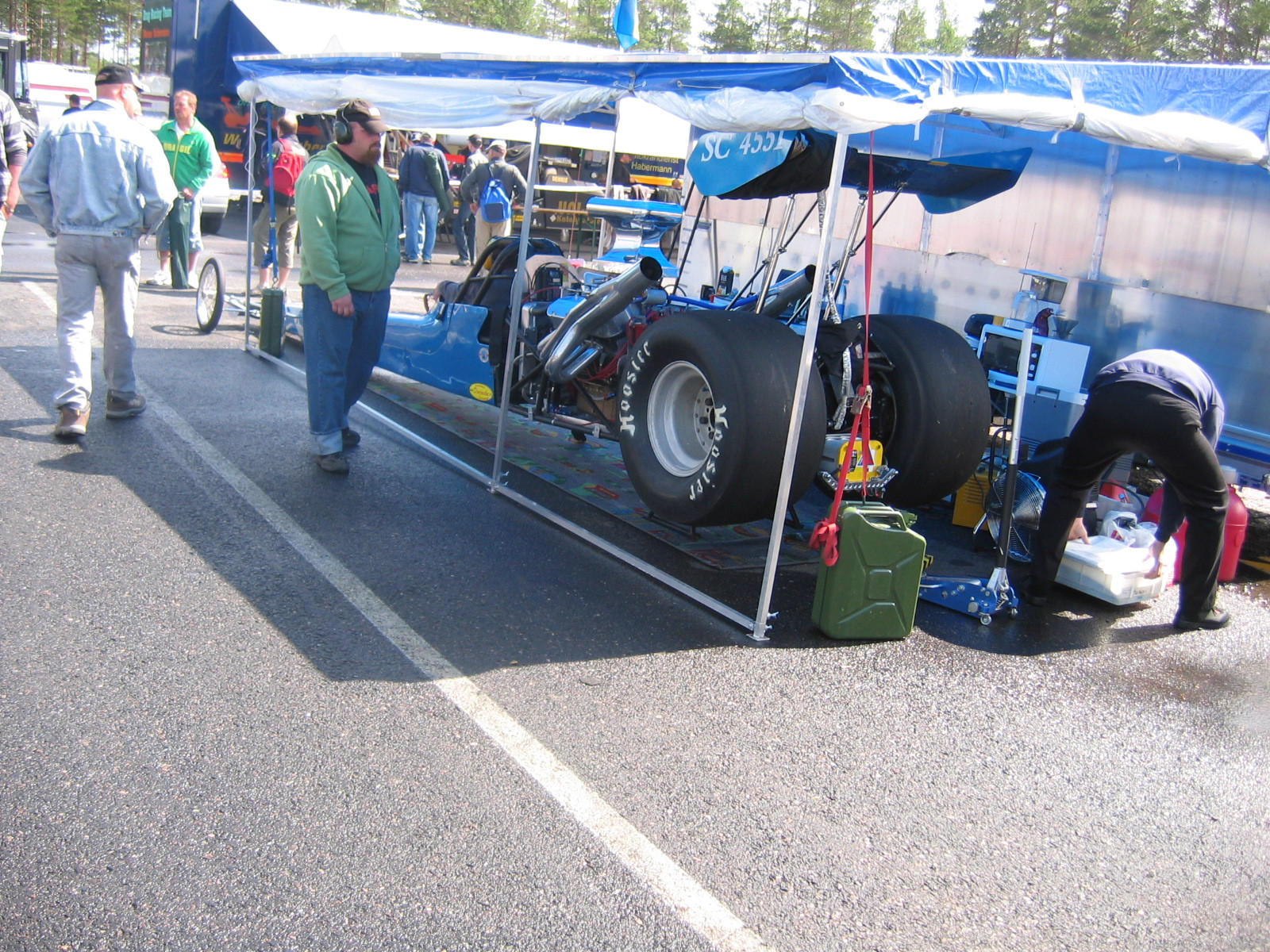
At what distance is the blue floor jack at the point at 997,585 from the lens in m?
5.08

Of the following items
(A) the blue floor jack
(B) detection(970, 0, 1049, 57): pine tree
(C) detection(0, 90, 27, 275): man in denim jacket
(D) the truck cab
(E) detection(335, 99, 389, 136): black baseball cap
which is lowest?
(A) the blue floor jack

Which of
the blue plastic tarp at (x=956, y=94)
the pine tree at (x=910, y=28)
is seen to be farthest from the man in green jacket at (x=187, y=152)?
the pine tree at (x=910, y=28)

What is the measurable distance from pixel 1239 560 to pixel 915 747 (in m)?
3.76

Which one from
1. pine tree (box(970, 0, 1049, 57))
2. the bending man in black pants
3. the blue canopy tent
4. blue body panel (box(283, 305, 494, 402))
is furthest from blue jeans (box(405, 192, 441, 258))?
pine tree (box(970, 0, 1049, 57))

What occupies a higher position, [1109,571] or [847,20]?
[847,20]

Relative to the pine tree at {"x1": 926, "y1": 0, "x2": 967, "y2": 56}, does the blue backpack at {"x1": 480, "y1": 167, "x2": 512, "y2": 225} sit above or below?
below

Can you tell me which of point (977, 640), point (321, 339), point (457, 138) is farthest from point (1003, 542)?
point (457, 138)

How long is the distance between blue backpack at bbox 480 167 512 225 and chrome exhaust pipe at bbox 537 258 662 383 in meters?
9.47

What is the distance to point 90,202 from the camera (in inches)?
231

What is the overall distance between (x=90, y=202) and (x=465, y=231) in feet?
42.0

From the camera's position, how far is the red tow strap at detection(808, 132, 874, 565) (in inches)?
176

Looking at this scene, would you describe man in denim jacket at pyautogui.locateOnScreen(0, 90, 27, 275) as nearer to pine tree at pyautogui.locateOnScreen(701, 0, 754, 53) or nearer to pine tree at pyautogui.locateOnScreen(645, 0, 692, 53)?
pine tree at pyautogui.locateOnScreen(701, 0, 754, 53)

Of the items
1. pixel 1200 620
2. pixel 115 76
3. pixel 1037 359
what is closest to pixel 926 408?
pixel 1200 620

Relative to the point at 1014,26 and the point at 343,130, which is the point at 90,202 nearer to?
the point at 343,130
